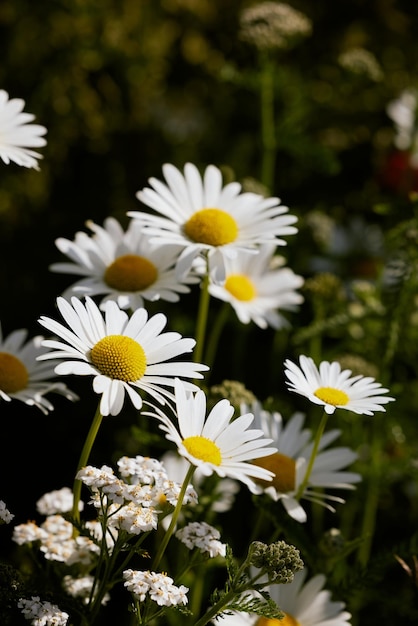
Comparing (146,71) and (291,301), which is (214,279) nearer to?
(291,301)

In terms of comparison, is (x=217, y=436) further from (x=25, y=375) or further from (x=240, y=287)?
(x=240, y=287)

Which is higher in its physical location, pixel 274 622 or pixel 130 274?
pixel 130 274

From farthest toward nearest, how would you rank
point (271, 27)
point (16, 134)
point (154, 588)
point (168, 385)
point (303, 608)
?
1. point (271, 27)
2. point (16, 134)
3. point (303, 608)
4. point (168, 385)
5. point (154, 588)

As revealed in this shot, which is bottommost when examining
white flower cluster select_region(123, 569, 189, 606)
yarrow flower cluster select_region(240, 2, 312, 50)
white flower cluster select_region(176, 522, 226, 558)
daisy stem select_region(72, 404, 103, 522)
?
white flower cluster select_region(123, 569, 189, 606)

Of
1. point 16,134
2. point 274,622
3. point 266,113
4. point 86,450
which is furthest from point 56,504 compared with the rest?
point 266,113

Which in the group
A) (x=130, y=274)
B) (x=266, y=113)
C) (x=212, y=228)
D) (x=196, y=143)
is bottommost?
(x=130, y=274)

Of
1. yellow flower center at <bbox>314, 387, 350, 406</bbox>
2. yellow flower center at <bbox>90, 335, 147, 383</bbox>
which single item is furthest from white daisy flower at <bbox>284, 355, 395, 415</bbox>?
yellow flower center at <bbox>90, 335, 147, 383</bbox>

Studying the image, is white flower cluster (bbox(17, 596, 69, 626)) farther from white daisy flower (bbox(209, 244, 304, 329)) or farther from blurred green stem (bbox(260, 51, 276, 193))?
blurred green stem (bbox(260, 51, 276, 193))

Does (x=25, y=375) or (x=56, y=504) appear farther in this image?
(x=25, y=375)
